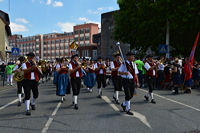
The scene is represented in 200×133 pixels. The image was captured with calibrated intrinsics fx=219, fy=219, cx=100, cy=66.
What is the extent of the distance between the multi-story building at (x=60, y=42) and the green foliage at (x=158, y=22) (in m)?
55.9

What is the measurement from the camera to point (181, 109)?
25.5ft

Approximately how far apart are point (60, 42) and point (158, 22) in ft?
299

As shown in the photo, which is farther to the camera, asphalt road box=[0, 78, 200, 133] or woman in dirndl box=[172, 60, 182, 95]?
woman in dirndl box=[172, 60, 182, 95]

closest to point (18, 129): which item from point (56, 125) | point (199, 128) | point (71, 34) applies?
point (56, 125)

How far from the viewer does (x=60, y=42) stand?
10631cm

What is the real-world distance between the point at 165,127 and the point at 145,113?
153 cm

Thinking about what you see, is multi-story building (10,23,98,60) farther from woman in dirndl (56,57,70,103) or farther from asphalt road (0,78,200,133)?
asphalt road (0,78,200,133)

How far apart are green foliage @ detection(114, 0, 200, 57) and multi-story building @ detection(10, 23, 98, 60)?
5593 cm

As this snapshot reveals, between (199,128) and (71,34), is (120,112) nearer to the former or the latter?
(199,128)

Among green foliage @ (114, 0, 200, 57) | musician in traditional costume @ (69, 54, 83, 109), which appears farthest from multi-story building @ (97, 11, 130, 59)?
musician in traditional costume @ (69, 54, 83, 109)

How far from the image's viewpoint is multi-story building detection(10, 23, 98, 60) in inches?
3366

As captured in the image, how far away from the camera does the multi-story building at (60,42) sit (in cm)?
8550

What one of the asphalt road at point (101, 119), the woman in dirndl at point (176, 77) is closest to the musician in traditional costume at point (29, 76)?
the asphalt road at point (101, 119)

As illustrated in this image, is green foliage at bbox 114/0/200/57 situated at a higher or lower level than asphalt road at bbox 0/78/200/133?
higher
